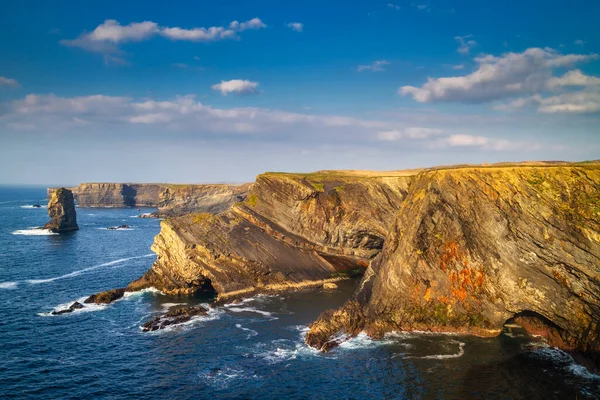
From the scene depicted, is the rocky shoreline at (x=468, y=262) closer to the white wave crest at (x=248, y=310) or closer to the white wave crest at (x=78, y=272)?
the white wave crest at (x=248, y=310)

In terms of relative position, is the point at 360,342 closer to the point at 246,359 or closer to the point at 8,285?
the point at 246,359

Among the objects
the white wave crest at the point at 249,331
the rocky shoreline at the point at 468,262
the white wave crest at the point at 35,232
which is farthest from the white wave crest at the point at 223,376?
the white wave crest at the point at 35,232

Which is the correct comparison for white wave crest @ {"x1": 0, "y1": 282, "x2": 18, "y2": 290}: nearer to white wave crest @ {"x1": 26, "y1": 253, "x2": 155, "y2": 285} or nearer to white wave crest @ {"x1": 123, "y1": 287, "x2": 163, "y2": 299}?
white wave crest @ {"x1": 26, "y1": 253, "x2": 155, "y2": 285}

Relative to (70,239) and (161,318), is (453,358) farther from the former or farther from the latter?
(70,239)

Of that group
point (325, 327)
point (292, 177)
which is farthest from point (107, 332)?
point (292, 177)

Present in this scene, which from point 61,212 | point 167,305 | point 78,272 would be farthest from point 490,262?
point 61,212

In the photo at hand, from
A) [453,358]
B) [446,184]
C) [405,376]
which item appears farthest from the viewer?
[446,184]

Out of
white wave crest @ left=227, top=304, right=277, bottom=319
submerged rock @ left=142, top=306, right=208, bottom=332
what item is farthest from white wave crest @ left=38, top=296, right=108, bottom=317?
white wave crest @ left=227, top=304, right=277, bottom=319
